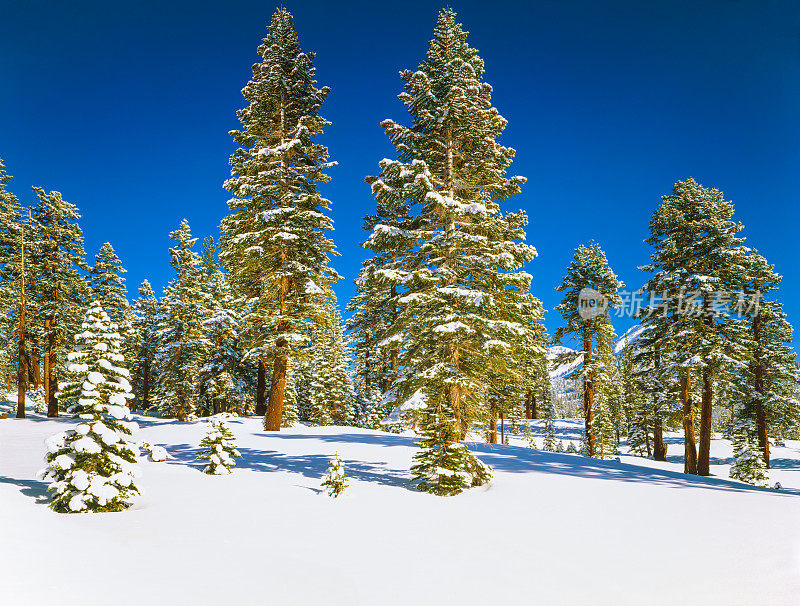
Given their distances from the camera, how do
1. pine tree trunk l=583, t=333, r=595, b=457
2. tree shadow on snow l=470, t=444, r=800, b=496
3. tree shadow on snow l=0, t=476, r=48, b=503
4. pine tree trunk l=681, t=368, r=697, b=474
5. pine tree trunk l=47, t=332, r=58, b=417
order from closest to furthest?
tree shadow on snow l=0, t=476, r=48, b=503
tree shadow on snow l=470, t=444, r=800, b=496
pine tree trunk l=681, t=368, r=697, b=474
pine tree trunk l=583, t=333, r=595, b=457
pine tree trunk l=47, t=332, r=58, b=417

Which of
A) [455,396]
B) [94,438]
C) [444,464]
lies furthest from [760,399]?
[94,438]

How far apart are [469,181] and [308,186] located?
10.8 meters

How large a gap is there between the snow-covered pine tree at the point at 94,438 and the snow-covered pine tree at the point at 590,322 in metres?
25.3

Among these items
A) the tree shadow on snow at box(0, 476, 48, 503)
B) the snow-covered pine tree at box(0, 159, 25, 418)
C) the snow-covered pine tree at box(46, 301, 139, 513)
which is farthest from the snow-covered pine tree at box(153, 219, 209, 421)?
the snow-covered pine tree at box(46, 301, 139, 513)

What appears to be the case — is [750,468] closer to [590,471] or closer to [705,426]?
[705,426]

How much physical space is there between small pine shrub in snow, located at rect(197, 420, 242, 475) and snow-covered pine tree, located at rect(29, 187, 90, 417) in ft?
78.3

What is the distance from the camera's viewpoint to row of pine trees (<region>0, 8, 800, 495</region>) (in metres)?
12.3

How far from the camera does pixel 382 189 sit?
43.4ft

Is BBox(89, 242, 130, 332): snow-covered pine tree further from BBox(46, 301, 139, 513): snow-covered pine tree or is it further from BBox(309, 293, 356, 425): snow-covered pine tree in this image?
BBox(46, 301, 139, 513): snow-covered pine tree

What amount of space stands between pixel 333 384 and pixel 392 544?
33.0m

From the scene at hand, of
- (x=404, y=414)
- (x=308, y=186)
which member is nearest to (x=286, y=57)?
(x=308, y=186)

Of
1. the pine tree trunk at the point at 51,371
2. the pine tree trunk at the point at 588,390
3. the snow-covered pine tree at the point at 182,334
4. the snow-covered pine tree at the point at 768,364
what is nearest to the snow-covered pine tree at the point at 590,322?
the pine tree trunk at the point at 588,390

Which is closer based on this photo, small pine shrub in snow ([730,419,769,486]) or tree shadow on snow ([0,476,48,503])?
tree shadow on snow ([0,476,48,503])

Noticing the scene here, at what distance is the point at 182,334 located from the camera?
108 ft
